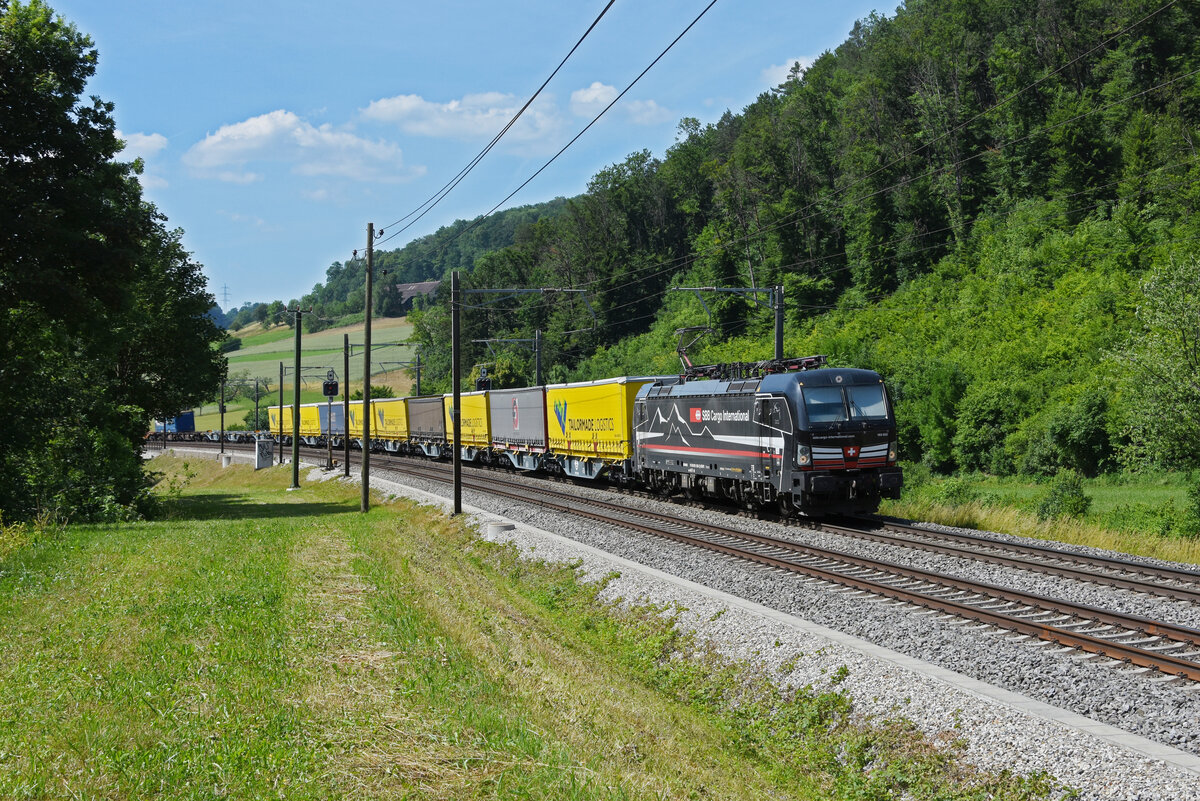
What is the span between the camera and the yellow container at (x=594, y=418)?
93.6 ft

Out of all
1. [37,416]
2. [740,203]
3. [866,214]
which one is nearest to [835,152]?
[740,203]

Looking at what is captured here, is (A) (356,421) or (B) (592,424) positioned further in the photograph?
(A) (356,421)

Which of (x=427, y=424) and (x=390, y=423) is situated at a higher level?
(x=390, y=423)

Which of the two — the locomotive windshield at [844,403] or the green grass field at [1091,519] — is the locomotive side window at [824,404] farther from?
the green grass field at [1091,519]

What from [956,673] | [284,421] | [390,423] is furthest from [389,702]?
[284,421]

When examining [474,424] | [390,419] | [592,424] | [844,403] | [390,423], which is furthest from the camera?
[390,423]

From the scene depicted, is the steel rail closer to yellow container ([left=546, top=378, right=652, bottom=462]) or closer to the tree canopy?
yellow container ([left=546, top=378, right=652, bottom=462])

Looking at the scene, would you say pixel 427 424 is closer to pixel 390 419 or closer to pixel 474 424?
pixel 474 424

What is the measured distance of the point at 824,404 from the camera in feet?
63.6

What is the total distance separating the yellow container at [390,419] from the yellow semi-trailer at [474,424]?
10.3 m

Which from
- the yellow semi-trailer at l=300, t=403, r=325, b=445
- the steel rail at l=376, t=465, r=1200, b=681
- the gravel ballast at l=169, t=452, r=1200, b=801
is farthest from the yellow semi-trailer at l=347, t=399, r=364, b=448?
the gravel ballast at l=169, t=452, r=1200, b=801

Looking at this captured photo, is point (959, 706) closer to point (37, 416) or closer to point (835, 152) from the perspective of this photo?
point (37, 416)

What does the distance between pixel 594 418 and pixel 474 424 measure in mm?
14892

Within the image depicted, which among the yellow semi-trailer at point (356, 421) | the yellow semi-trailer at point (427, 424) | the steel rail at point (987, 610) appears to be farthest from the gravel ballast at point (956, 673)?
the yellow semi-trailer at point (356, 421)
